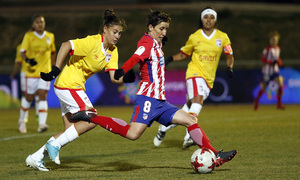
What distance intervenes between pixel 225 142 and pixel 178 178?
11.4ft

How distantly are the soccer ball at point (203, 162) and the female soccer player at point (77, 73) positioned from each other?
128 cm

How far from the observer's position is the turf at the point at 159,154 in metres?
6.30

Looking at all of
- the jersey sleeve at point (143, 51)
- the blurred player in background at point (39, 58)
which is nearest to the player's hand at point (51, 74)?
the jersey sleeve at point (143, 51)

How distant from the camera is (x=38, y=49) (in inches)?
437

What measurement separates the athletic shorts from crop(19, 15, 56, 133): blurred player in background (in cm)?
493

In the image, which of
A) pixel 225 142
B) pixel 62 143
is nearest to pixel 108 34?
pixel 62 143

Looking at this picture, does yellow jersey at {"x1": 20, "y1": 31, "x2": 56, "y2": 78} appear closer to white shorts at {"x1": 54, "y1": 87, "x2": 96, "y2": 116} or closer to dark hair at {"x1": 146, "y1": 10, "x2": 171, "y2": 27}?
white shorts at {"x1": 54, "y1": 87, "x2": 96, "y2": 116}

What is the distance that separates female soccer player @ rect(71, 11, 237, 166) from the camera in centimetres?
629

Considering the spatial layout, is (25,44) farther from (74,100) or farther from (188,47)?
(74,100)

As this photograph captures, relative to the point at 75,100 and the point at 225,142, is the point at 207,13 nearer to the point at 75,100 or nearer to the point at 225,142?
the point at 225,142

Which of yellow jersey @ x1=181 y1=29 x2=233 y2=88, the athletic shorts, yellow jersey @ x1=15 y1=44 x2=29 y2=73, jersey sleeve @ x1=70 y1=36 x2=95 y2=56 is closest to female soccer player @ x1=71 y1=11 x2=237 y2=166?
the athletic shorts

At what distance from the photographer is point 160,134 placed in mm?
8938

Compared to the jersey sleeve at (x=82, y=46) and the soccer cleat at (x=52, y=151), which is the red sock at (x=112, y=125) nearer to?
the soccer cleat at (x=52, y=151)

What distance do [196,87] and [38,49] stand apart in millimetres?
3998
